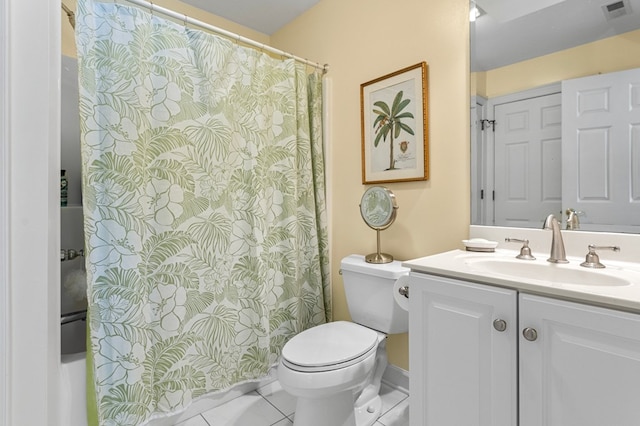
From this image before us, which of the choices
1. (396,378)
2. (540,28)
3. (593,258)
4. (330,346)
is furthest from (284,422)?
(540,28)

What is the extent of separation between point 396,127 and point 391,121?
49mm

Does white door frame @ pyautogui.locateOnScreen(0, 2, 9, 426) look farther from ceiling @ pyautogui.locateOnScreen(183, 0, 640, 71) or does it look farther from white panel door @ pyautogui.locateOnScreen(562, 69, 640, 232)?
white panel door @ pyautogui.locateOnScreen(562, 69, 640, 232)

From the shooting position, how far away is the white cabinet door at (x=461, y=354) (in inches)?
35.2

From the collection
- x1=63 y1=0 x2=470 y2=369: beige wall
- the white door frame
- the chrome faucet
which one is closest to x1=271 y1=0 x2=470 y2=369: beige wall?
x1=63 y1=0 x2=470 y2=369: beige wall

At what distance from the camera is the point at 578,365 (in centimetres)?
78

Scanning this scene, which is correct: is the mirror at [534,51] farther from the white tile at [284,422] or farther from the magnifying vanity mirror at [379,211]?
the white tile at [284,422]

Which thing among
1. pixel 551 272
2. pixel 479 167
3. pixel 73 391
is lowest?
pixel 73 391

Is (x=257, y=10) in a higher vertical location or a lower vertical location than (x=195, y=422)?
higher

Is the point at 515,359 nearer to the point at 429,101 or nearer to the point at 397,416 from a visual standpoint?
the point at 397,416

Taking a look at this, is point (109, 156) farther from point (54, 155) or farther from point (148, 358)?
point (148, 358)

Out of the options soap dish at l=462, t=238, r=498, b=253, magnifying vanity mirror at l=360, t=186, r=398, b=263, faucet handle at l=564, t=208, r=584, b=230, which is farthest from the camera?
magnifying vanity mirror at l=360, t=186, r=398, b=263

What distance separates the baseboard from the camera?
5.63 ft

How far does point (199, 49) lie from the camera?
1551 mm

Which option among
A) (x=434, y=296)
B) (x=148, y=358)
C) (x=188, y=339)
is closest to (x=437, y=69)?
(x=434, y=296)
